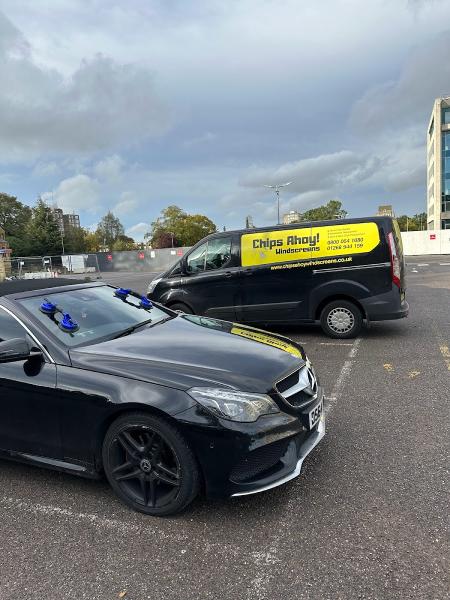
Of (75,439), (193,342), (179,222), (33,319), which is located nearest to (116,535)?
(75,439)

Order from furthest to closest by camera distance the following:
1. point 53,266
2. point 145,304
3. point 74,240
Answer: point 74,240, point 53,266, point 145,304

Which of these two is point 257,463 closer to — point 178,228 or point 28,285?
point 28,285

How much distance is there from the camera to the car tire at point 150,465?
8.69ft

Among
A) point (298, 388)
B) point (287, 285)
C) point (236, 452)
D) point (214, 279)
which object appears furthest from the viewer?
point (214, 279)

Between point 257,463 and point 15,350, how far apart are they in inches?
68.7

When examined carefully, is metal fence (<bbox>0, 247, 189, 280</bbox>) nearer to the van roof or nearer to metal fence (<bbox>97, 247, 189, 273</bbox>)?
metal fence (<bbox>97, 247, 189, 273</bbox>)

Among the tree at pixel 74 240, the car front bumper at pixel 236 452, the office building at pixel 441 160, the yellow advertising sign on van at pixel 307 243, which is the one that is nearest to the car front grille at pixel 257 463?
the car front bumper at pixel 236 452

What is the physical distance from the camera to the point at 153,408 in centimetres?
Answer: 266

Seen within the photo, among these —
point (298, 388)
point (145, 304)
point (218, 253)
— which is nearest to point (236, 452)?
point (298, 388)

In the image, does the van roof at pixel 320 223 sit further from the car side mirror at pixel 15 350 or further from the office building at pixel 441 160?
the office building at pixel 441 160

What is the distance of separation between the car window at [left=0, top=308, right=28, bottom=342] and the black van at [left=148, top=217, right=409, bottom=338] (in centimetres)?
478

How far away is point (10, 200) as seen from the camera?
89.4 meters

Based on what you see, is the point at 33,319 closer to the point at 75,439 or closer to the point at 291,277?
the point at 75,439

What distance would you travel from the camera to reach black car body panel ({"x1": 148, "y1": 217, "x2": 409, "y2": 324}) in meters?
7.00
